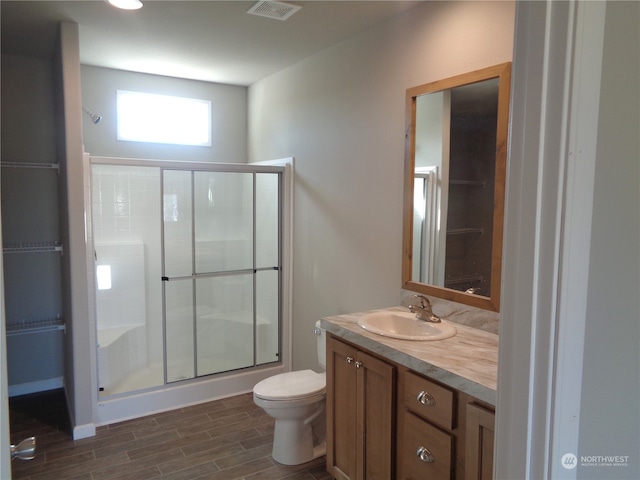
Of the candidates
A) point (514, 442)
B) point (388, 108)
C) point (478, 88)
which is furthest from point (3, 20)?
point (514, 442)

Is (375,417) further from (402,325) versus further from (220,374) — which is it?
(220,374)

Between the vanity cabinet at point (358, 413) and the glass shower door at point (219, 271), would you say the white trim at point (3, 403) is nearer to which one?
the vanity cabinet at point (358, 413)

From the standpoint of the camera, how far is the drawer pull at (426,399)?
1757 millimetres

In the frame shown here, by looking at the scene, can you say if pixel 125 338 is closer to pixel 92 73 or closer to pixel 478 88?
pixel 92 73

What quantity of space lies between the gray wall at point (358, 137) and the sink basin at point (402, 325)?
9.0 inches

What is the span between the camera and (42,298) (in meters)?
3.67

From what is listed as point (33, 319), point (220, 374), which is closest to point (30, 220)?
point (33, 319)

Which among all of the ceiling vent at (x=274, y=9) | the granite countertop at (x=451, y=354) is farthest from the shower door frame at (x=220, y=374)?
the granite countertop at (x=451, y=354)

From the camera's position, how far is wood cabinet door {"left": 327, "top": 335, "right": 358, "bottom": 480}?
88.7 inches

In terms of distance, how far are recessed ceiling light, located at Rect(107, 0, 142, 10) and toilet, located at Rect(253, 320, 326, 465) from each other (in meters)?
2.22

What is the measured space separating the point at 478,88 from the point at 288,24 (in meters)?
1.23

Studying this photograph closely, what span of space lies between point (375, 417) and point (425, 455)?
33cm

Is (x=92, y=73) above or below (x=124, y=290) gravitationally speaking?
above

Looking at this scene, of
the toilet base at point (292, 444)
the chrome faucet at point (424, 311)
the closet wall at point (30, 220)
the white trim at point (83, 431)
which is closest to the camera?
the chrome faucet at point (424, 311)
